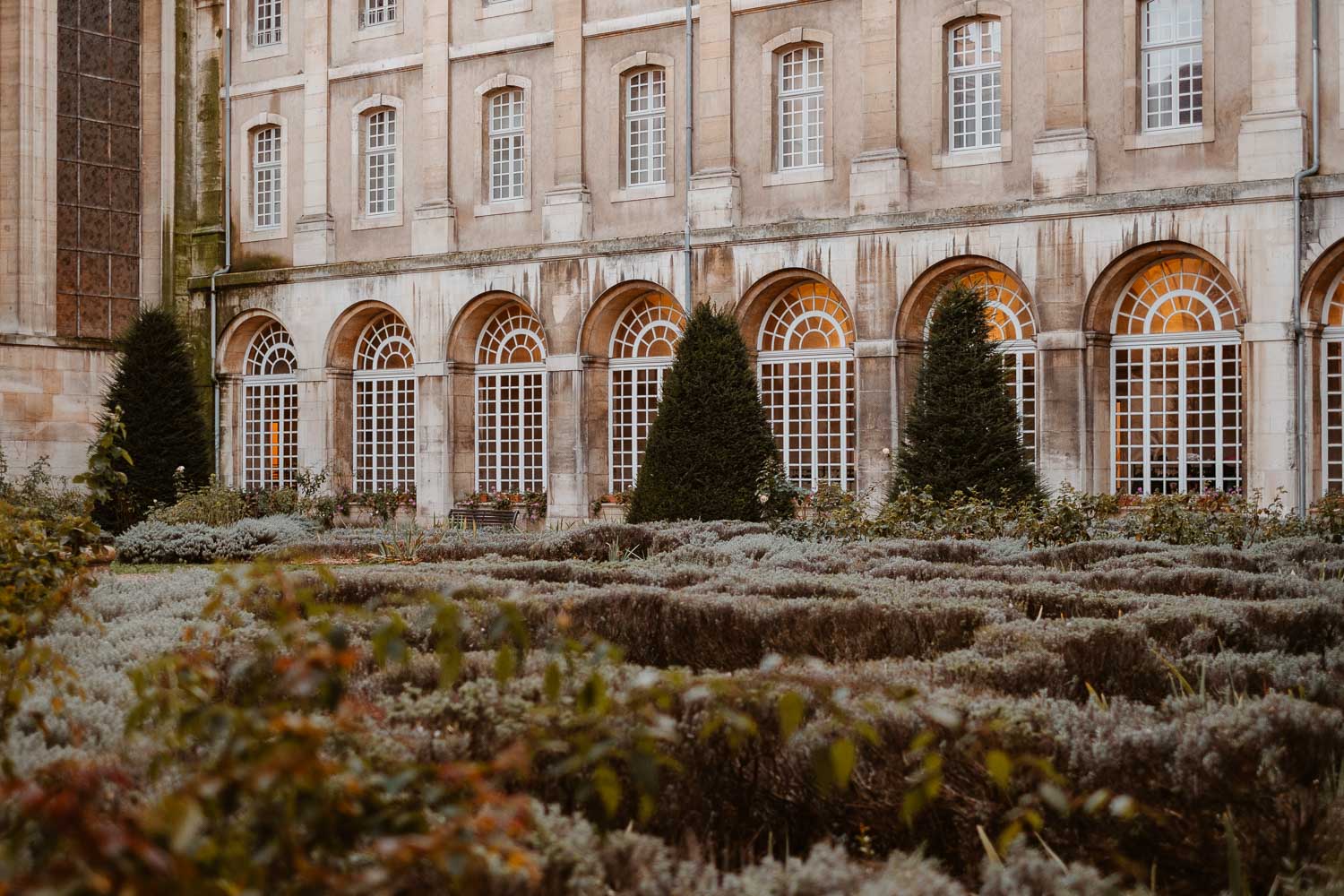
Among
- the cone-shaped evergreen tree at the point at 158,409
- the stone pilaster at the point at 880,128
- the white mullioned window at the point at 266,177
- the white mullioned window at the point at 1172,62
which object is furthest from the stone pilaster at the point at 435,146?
the white mullioned window at the point at 1172,62

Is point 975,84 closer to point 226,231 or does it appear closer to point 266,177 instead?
point 266,177

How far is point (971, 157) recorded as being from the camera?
65.4 ft

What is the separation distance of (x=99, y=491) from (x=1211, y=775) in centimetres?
609

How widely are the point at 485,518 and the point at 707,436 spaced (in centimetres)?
646

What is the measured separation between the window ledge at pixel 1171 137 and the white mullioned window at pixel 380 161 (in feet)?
42.2

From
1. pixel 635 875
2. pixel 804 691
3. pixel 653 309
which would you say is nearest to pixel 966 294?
pixel 653 309

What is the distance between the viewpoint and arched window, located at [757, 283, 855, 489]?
21547mm

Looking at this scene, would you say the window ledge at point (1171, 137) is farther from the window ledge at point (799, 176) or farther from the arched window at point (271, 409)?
the arched window at point (271, 409)

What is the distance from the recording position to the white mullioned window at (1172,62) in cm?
1875

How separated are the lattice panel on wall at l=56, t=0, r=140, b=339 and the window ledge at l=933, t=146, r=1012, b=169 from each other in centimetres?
1528

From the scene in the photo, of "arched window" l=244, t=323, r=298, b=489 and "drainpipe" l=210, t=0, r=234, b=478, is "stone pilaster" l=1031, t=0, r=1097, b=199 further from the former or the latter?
"drainpipe" l=210, t=0, r=234, b=478

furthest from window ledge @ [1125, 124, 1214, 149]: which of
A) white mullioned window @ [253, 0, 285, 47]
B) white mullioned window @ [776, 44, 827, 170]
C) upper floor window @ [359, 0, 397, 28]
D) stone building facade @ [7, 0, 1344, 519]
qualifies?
white mullioned window @ [253, 0, 285, 47]

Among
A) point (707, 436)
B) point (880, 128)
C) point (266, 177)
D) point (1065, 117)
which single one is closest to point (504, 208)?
point (266, 177)

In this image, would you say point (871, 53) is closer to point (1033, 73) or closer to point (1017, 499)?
point (1033, 73)
